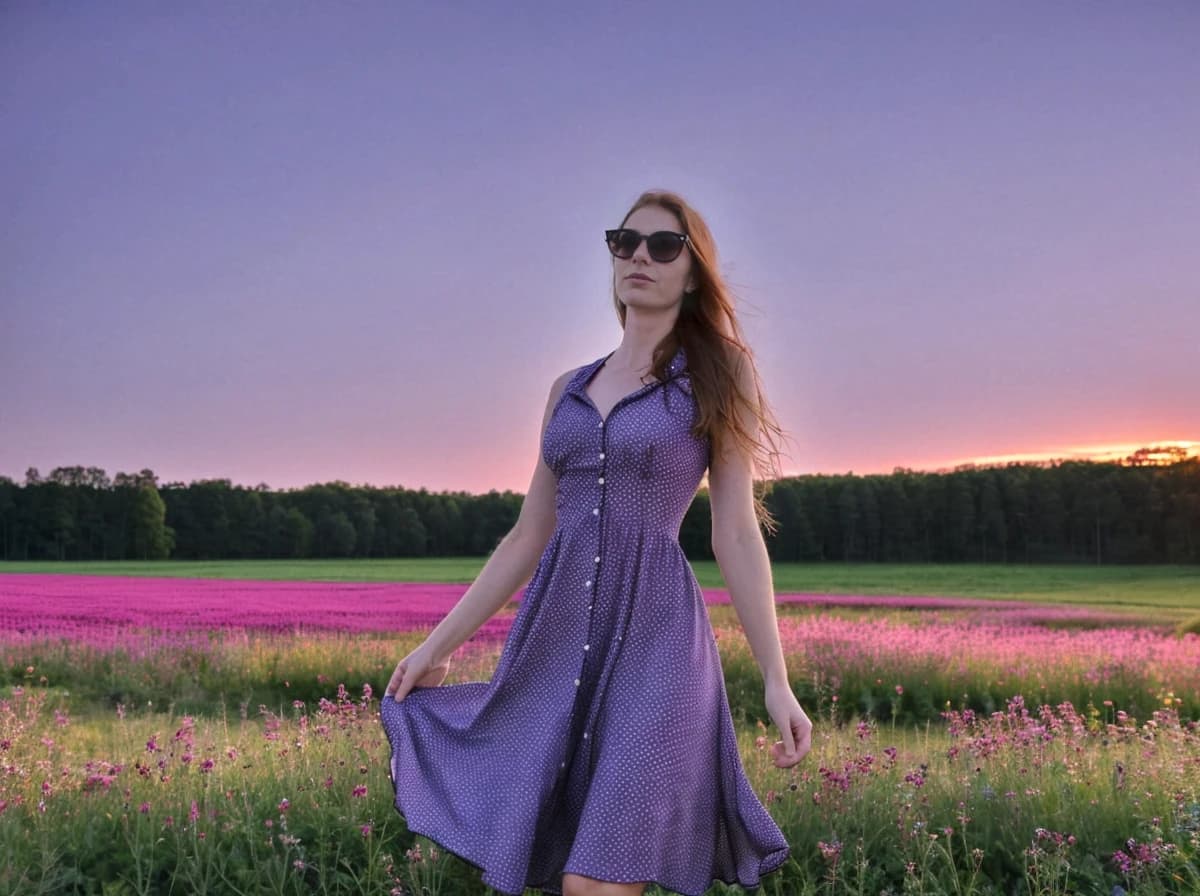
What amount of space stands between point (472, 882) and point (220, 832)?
46.1 inches

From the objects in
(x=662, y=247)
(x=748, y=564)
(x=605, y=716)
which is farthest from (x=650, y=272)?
(x=605, y=716)

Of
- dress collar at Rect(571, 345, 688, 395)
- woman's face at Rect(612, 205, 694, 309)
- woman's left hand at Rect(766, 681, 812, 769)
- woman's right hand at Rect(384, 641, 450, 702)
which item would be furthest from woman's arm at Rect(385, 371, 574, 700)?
woman's left hand at Rect(766, 681, 812, 769)

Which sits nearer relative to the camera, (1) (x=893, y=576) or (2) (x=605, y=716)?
(2) (x=605, y=716)

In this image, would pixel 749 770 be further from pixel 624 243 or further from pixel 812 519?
pixel 812 519

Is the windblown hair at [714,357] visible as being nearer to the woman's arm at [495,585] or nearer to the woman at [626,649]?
the woman at [626,649]

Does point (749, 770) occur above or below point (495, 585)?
below

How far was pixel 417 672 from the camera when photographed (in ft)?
10.6

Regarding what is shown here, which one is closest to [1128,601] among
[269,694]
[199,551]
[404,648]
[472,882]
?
[404,648]

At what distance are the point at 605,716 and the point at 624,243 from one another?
4.64 ft

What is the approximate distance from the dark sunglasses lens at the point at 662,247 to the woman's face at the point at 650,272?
1 centimetres

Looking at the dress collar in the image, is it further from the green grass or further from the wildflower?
the green grass

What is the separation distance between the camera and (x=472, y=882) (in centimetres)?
460

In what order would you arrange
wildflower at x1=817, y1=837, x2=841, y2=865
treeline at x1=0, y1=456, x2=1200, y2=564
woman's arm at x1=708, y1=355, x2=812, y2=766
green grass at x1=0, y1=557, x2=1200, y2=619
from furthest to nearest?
1. treeline at x1=0, y1=456, x2=1200, y2=564
2. green grass at x1=0, y1=557, x2=1200, y2=619
3. wildflower at x1=817, y1=837, x2=841, y2=865
4. woman's arm at x1=708, y1=355, x2=812, y2=766

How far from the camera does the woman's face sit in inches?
126
